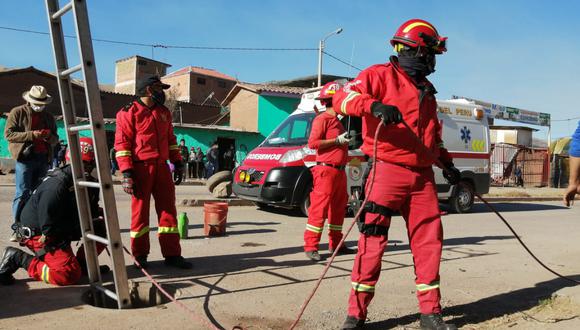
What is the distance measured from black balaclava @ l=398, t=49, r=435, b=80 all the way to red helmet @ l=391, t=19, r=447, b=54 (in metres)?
0.06

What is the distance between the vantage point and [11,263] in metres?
4.23

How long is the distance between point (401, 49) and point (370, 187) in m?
1.04

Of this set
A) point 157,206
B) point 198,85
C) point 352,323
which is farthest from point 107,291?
point 198,85

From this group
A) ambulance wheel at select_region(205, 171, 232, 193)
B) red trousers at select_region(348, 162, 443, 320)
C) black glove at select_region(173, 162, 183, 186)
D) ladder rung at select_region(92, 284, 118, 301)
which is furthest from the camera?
ambulance wheel at select_region(205, 171, 232, 193)

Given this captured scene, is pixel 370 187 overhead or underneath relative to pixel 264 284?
overhead

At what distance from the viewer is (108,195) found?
3445 mm

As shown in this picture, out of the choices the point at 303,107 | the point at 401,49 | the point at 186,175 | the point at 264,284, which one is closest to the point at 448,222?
the point at 303,107

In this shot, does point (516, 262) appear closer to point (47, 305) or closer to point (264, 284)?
point (264, 284)

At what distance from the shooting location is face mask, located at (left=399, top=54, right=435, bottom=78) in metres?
3.55

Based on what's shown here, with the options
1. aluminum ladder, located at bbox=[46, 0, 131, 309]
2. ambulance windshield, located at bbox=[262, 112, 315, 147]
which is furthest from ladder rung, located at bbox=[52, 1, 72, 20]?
ambulance windshield, located at bbox=[262, 112, 315, 147]

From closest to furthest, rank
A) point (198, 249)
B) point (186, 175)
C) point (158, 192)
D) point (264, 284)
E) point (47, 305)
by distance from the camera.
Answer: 1. point (47, 305)
2. point (264, 284)
3. point (158, 192)
4. point (198, 249)
5. point (186, 175)

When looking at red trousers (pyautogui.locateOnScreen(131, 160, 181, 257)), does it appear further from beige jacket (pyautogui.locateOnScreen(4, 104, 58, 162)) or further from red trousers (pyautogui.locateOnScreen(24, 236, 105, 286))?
beige jacket (pyautogui.locateOnScreen(4, 104, 58, 162))

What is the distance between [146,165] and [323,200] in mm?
2007

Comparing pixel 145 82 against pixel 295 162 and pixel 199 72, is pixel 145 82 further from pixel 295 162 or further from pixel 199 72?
pixel 199 72
